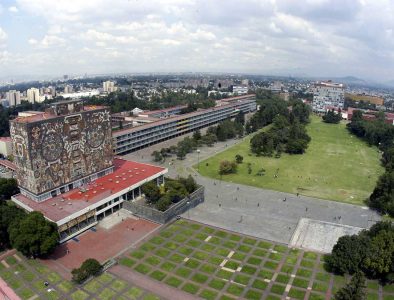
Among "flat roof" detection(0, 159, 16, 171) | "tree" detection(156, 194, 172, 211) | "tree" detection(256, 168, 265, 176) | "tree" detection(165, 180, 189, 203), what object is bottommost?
"flat roof" detection(0, 159, 16, 171)

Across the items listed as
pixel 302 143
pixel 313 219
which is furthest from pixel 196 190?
pixel 302 143

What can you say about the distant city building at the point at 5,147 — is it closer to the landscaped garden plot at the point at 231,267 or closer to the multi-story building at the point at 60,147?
the multi-story building at the point at 60,147

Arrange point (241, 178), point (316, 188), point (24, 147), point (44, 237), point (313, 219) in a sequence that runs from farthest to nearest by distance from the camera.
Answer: point (241, 178) → point (316, 188) → point (313, 219) → point (24, 147) → point (44, 237)

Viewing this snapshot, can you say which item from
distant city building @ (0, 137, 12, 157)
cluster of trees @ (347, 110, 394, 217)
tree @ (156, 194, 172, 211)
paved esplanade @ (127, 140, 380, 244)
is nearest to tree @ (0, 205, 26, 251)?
tree @ (156, 194, 172, 211)

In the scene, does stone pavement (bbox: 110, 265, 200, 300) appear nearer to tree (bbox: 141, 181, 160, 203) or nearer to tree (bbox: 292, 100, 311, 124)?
tree (bbox: 141, 181, 160, 203)

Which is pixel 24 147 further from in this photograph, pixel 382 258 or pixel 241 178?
pixel 382 258

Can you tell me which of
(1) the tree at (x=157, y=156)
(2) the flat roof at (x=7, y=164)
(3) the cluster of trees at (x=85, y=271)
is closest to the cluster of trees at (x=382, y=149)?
(3) the cluster of trees at (x=85, y=271)

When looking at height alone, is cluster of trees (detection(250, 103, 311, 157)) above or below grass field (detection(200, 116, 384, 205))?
above
